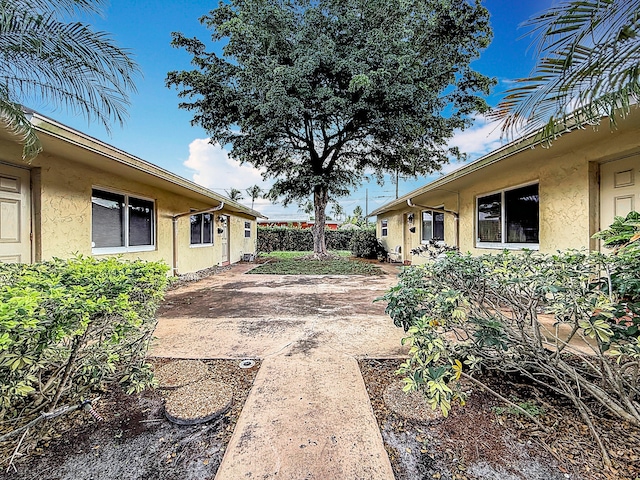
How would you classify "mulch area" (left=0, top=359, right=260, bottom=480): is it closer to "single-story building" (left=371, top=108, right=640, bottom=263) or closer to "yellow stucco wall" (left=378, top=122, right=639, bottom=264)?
"single-story building" (left=371, top=108, right=640, bottom=263)

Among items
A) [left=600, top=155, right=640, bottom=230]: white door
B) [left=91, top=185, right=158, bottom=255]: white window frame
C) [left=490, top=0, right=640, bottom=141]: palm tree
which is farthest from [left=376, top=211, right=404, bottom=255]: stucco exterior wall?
[left=490, top=0, right=640, bottom=141]: palm tree

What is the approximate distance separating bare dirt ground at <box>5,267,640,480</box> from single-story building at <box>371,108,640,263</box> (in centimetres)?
338

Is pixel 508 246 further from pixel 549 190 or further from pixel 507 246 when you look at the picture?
pixel 549 190

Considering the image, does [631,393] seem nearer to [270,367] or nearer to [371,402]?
[371,402]

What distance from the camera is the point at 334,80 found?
40.8ft

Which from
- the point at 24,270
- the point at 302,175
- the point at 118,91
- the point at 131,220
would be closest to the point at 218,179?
the point at 302,175

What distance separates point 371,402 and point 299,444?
709mm

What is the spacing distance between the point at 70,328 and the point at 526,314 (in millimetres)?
2846

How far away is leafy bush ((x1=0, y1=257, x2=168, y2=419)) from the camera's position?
1.47 m

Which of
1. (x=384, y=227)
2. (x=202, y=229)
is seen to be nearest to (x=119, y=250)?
(x=202, y=229)

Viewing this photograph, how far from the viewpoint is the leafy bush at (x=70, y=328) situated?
1471 millimetres

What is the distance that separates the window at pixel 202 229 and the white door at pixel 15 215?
5.24 meters

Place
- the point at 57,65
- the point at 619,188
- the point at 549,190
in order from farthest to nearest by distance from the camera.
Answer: the point at 549,190 → the point at 619,188 → the point at 57,65

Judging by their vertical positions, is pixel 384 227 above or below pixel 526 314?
above
